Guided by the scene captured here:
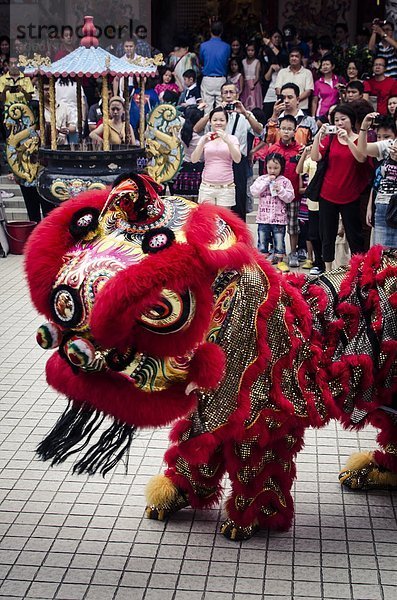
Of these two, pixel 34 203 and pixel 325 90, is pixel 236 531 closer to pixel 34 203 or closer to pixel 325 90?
pixel 34 203

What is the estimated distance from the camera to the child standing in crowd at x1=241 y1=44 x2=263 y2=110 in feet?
46.0

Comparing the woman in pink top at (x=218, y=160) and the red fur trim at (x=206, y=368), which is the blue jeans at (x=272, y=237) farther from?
the red fur trim at (x=206, y=368)

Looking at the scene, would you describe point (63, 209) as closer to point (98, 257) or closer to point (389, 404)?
point (98, 257)

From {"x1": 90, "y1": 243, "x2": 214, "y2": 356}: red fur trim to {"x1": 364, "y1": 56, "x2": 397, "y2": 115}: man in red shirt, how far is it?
8.78 metres

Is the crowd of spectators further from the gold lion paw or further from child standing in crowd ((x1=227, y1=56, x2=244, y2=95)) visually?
the gold lion paw

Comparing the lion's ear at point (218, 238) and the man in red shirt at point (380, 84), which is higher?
the lion's ear at point (218, 238)

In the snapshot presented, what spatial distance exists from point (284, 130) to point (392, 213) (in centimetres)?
254

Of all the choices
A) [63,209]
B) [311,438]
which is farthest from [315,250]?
[63,209]

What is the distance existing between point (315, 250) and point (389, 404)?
4.66 m

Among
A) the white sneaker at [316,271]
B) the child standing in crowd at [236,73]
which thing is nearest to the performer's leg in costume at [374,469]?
the white sneaker at [316,271]

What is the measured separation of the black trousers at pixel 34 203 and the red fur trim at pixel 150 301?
717 cm

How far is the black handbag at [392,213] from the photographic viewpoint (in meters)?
7.16

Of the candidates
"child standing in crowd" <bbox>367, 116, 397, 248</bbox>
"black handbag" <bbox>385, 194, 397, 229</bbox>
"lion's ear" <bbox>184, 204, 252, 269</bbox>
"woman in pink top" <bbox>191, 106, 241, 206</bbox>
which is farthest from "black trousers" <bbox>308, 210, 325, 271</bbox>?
"lion's ear" <bbox>184, 204, 252, 269</bbox>

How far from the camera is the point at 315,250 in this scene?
920cm
